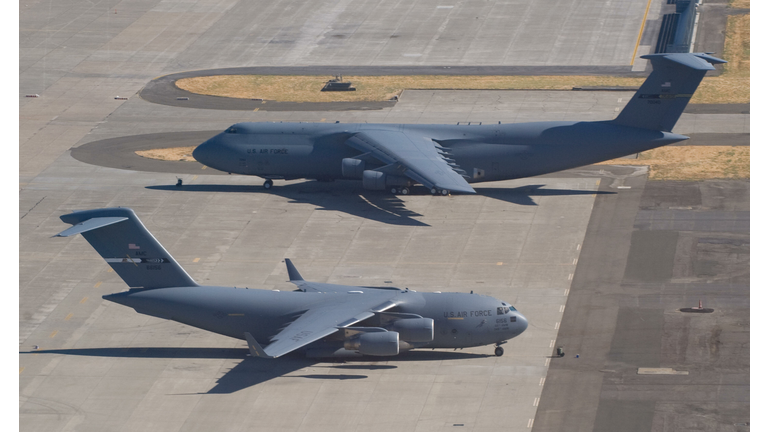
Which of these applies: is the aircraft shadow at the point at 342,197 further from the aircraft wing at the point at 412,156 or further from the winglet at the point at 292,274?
the winglet at the point at 292,274

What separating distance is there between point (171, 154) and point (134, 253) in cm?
3443

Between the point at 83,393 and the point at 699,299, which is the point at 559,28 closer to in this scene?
the point at 699,299

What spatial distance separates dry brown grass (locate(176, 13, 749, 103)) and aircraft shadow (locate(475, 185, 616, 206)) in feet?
77.8

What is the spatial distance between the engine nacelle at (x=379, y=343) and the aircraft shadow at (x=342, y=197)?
20732 mm

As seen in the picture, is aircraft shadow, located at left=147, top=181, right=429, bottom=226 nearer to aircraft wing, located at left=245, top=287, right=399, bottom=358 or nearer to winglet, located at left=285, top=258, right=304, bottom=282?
winglet, located at left=285, top=258, right=304, bottom=282

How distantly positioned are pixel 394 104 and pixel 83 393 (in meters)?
52.4

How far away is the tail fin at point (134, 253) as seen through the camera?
57969 mm

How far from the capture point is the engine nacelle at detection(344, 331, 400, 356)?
5609cm

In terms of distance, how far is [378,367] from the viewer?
57.2 meters

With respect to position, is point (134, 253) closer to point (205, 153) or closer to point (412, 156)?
point (412, 156)

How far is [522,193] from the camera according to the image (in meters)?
82.2

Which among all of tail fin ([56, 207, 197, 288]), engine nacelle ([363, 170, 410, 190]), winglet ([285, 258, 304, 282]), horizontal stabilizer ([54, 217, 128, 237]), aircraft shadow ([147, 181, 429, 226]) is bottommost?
aircraft shadow ([147, 181, 429, 226])

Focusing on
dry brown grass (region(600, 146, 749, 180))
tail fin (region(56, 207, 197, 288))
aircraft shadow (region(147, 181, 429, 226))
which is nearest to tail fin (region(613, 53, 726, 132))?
dry brown grass (region(600, 146, 749, 180))

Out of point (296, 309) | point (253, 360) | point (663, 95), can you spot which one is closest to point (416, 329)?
point (296, 309)
